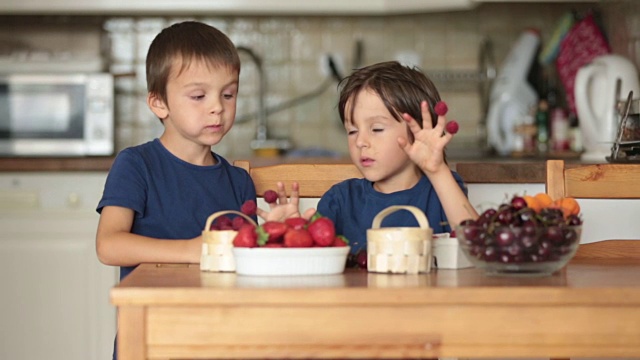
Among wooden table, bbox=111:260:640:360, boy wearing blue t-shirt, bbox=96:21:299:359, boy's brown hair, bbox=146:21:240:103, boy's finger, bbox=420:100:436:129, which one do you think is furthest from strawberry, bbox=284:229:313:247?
boy's brown hair, bbox=146:21:240:103

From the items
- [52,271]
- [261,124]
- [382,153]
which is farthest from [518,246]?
[261,124]

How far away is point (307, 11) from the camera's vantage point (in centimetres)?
377

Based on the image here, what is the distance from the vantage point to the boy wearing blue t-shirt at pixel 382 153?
5.84 feet

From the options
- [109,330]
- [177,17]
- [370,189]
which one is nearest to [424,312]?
[370,189]

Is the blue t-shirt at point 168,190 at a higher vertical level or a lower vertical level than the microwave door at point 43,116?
lower

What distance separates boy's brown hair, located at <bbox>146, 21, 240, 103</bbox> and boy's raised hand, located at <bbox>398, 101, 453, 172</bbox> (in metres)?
0.39

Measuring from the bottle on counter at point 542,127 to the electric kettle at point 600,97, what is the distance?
576 millimetres

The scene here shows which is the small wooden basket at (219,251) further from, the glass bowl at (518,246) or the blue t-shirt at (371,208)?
the blue t-shirt at (371,208)

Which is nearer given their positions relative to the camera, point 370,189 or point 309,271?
point 309,271

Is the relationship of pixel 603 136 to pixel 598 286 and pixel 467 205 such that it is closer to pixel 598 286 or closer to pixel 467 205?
pixel 467 205

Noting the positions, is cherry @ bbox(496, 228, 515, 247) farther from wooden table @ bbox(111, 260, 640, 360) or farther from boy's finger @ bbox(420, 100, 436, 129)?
boy's finger @ bbox(420, 100, 436, 129)

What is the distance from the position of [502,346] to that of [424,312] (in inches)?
3.9

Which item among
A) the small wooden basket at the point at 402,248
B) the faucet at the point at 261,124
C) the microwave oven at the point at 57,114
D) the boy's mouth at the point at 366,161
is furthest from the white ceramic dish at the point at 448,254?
the faucet at the point at 261,124

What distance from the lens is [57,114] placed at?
3.47 metres
